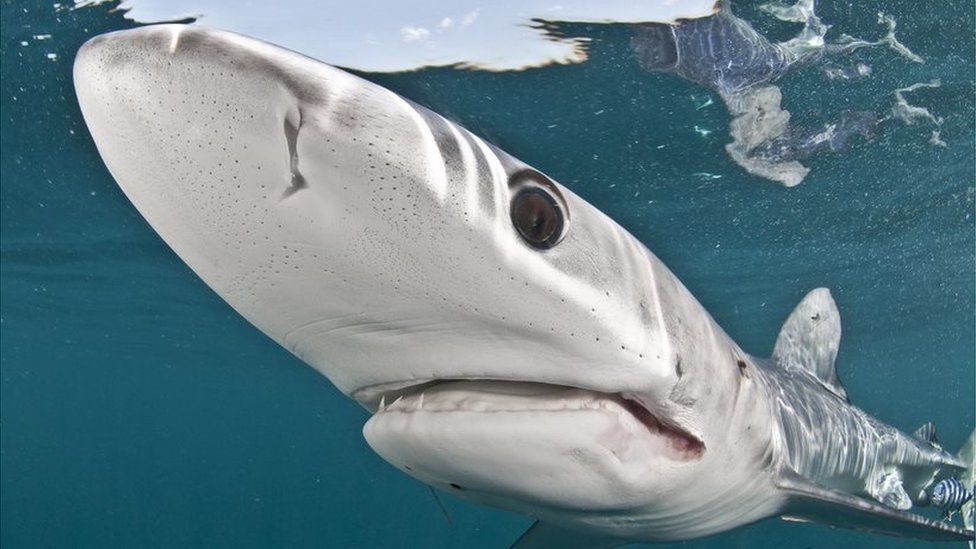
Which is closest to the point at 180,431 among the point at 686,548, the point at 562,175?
the point at 686,548

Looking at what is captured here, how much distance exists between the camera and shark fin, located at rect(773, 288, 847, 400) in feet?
19.6

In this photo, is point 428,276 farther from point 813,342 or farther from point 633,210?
point 633,210

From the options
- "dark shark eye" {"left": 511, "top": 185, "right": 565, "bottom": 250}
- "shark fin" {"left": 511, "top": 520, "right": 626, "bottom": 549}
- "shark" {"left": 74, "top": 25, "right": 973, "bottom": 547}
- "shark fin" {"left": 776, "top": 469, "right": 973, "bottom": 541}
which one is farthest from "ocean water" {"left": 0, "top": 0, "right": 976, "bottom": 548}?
"dark shark eye" {"left": 511, "top": 185, "right": 565, "bottom": 250}

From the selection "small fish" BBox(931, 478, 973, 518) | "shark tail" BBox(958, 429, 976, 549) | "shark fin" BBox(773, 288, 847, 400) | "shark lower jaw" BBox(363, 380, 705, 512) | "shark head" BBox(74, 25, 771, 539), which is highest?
"shark head" BBox(74, 25, 771, 539)

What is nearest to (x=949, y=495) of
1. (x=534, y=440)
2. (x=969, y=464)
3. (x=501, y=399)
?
(x=969, y=464)

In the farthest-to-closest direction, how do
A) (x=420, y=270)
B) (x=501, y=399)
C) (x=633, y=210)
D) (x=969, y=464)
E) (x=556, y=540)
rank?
(x=633, y=210), (x=969, y=464), (x=556, y=540), (x=501, y=399), (x=420, y=270)

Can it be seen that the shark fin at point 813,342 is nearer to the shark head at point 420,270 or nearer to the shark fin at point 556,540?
Answer: the shark fin at point 556,540

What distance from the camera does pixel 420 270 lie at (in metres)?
1.67

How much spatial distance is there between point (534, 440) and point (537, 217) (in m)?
0.69

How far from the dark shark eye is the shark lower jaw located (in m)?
0.51

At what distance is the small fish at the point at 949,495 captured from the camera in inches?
275

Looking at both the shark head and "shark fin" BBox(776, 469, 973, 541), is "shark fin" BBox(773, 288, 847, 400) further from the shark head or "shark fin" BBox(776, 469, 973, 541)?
the shark head

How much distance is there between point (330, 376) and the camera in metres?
2.35

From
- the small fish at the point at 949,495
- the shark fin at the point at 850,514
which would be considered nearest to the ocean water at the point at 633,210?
the shark fin at the point at 850,514
